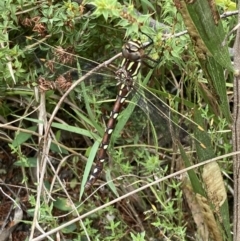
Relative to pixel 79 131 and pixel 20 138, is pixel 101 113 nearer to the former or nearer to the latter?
pixel 79 131

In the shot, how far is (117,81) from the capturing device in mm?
1715

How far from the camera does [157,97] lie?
1585mm

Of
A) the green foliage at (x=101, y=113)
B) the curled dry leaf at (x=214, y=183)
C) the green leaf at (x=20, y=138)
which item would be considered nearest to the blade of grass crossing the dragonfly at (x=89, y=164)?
the green foliage at (x=101, y=113)

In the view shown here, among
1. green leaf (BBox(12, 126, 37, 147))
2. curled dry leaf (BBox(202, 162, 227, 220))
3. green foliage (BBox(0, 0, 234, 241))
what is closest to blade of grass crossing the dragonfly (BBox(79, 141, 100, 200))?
green foliage (BBox(0, 0, 234, 241))

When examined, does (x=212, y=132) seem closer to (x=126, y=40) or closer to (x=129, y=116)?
(x=129, y=116)

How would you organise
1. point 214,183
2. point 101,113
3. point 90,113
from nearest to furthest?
point 214,183 → point 90,113 → point 101,113

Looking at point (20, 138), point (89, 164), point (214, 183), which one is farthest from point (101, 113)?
point (214, 183)

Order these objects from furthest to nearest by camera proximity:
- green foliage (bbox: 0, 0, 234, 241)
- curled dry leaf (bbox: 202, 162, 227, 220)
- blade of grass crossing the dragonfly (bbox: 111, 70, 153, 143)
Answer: blade of grass crossing the dragonfly (bbox: 111, 70, 153, 143) < green foliage (bbox: 0, 0, 234, 241) < curled dry leaf (bbox: 202, 162, 227, 220)

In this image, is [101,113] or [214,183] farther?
[101,113]

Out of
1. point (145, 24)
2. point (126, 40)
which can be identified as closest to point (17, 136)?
point (126, 40)

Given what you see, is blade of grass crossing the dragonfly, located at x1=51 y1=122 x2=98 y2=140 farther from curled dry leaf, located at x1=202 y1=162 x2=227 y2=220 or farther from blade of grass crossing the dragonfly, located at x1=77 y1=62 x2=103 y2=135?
curled dry leaf, located at x1=202 y1=162 x2=227 y2=220

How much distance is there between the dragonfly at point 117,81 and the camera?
1611mm

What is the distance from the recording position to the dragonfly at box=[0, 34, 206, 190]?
1.61 meters

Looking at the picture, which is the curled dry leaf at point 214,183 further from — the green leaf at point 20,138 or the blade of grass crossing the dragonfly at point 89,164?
the green leaf at point 20,138
